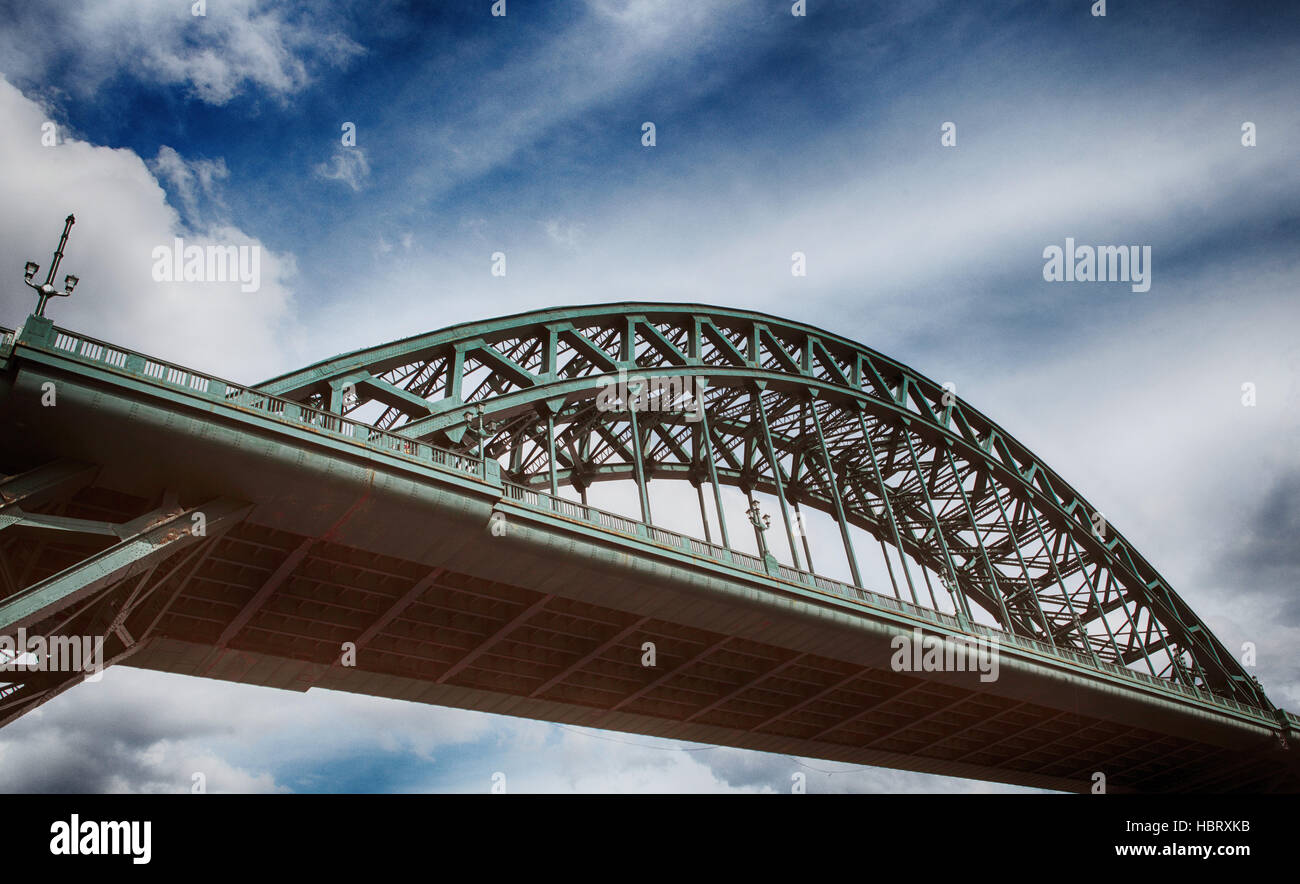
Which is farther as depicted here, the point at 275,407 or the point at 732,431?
the point at 732,431

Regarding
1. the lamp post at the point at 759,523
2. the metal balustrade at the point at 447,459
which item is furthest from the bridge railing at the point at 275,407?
the lamp post at the point at 759,523

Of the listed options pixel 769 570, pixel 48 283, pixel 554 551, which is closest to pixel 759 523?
pixel 769 570

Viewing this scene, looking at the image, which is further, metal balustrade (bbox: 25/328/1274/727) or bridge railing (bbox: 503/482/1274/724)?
bridge railing (bbox: 503/482/1274/724)

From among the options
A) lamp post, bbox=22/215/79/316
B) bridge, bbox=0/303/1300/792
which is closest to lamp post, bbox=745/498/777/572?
bridge, bbox=0/303/1300/792

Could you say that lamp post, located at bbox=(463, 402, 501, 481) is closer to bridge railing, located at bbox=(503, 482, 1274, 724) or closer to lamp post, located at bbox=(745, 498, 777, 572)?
bridge railing, located at bbox=(503, 482, 1274, 724)

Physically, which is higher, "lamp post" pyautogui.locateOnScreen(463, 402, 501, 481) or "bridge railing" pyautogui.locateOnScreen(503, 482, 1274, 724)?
"lamp post" pyautogui.locateOnScreen(463, 402, 501, 481)

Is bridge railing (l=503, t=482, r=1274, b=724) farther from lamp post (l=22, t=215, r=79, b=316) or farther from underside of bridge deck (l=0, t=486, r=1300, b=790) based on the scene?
lamp post (l=22, t=215, r=79, b=316)

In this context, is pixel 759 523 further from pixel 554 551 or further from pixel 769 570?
pixel 554 551

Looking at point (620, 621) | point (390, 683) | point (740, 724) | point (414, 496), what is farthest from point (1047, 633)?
point (414, 496)

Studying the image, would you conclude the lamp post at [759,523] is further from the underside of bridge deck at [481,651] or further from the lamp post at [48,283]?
the lamp post at [48,283]
